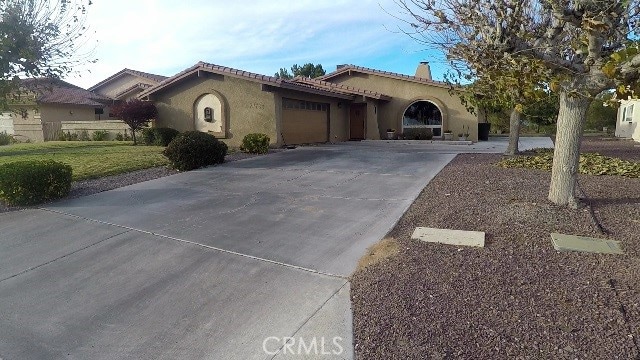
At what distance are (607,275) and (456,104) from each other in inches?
731

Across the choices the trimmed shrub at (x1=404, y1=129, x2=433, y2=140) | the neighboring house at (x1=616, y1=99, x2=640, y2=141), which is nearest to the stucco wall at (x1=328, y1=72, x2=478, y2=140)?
the trimmed shrub at (x1=404, y1=129, x2=433, y2=140)

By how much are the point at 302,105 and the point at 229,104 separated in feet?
11.7

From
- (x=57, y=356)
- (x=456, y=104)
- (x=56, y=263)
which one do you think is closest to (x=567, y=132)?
(x=57, y=356)

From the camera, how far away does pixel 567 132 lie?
5754mm

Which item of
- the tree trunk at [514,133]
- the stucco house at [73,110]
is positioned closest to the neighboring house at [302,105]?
the tree trunk at [514,133]

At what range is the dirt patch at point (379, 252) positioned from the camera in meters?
4.25

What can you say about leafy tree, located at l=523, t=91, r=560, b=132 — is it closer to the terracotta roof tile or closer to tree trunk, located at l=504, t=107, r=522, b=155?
tree trunk, located at l=504, t=107, r=522, b=155

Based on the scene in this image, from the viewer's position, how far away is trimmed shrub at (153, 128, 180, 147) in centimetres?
1692

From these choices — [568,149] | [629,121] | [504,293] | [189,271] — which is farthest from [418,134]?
[189,271]

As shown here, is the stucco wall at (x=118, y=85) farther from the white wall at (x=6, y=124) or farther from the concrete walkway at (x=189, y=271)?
the concrete walkway at (x=189, y=271)

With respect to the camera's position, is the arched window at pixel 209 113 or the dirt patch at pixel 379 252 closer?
the dirt patch at pixel 379 252

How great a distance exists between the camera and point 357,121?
75.2 feet

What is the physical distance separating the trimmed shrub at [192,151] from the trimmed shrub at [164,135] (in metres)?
Result: 6.25

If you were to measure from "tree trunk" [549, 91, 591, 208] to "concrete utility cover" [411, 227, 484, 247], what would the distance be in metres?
1.97
